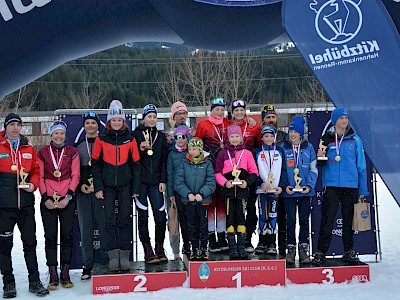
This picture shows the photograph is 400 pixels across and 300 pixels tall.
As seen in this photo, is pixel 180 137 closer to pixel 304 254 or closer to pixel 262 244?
pixel 262 244

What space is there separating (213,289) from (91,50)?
3.13 meters

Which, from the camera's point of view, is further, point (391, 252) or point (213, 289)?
point (391, 252)

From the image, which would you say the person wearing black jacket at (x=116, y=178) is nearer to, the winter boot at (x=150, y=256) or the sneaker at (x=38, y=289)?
the winter boot at (x=150, y=256)

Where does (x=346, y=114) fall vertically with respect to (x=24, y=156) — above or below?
above

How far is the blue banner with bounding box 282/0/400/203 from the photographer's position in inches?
204

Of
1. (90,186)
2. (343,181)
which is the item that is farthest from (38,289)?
(343,181)

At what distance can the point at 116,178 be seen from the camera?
4855 millimetres

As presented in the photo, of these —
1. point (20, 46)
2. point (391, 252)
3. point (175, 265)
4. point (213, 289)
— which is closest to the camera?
point (213, 289)

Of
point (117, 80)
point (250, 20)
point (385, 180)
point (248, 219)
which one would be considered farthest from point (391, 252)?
point (117, 80)

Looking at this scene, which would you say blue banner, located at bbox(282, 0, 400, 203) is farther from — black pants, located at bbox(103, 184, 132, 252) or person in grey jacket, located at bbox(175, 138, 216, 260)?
black pants, located at bbox(103, 184, 132, 252)

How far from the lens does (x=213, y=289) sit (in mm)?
4680

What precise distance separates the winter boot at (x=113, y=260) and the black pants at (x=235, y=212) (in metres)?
1.17

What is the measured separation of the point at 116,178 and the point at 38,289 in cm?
130

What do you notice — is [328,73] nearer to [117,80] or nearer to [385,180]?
[385,180]
